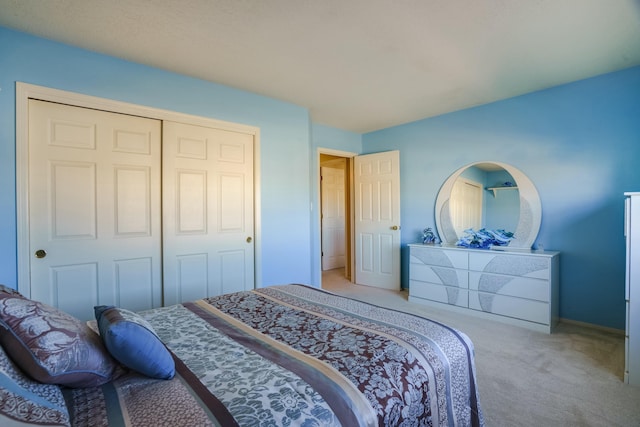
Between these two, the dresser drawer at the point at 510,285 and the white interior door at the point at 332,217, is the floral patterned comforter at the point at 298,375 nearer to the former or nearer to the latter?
the dresser drawer at the point at 510,285

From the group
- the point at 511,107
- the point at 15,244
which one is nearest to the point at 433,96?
the point at 511,107

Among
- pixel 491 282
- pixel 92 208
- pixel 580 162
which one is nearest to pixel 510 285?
pixel 491 282

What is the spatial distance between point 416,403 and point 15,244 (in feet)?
8.98

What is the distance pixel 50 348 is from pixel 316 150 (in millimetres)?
3872

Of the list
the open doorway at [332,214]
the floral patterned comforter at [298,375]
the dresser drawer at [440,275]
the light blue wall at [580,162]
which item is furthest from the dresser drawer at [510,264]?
the open doorway at [332,214]

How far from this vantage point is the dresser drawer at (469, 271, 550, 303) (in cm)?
292

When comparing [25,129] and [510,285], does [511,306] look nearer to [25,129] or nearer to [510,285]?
[510,285]

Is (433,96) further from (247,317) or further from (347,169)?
(247,317)

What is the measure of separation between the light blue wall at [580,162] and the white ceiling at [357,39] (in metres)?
0.25

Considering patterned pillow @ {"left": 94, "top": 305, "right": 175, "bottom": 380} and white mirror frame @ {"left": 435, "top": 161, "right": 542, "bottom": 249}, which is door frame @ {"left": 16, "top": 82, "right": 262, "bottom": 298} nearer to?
patterned pillow @ {"left": 94, "top": 305, "right": 175, "bottom": 380}

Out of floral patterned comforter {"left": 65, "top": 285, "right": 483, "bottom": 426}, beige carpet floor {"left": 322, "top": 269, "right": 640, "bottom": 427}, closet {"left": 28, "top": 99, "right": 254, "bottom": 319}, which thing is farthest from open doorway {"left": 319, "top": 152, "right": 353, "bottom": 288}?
floral patterned comforter {"left": 65, "top": 285, "right": 483, "bottom": 426}

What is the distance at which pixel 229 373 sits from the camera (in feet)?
3.44

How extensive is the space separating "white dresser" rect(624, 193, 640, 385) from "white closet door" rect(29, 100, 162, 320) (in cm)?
364

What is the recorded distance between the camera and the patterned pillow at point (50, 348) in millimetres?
852
